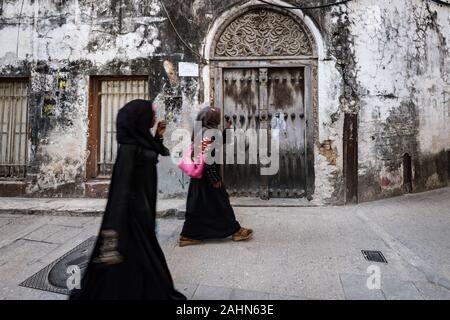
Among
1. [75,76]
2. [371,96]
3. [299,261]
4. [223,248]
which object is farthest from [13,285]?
[371,96]

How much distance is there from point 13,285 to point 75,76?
4224 mm

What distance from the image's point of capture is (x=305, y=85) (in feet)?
19.1

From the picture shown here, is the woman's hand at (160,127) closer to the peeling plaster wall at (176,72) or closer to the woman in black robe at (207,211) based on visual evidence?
the woman in black robe at (207,211)

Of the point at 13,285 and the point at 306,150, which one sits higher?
the point at 306,150

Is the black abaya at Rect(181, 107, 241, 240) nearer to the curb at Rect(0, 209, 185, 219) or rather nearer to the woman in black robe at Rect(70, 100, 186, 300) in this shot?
the curb at Rect(0, 209, 185, 219)

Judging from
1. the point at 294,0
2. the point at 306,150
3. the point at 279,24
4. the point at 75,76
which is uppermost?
the point at 294,0

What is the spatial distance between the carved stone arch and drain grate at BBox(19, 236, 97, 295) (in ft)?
13.1

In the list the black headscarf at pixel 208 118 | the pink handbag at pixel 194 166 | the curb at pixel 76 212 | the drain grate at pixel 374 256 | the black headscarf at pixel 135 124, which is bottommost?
the drain grate at pixel 374 256

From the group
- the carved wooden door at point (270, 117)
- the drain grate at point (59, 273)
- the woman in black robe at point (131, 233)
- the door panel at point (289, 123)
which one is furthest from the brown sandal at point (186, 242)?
the door panel at point (289, 123)

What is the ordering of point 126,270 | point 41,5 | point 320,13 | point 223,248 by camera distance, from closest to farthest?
point 126,270
point 223,248
point 320,13
point 41,5

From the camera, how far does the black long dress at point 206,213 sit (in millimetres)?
3826

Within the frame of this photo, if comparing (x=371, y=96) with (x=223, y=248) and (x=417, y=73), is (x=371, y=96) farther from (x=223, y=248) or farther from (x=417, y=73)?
(x=223, y=248)

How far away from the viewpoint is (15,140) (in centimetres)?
636

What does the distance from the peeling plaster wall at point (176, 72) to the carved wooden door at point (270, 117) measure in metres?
0.38
